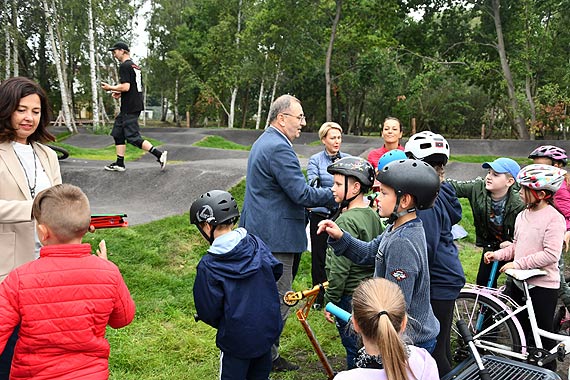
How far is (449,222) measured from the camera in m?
3.42

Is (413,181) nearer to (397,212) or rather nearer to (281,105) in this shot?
(397,212)

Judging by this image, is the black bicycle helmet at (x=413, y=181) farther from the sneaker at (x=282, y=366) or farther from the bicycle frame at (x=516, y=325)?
the sneaker at (x=282, y=366)

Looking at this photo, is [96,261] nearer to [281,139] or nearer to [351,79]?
[281,139]

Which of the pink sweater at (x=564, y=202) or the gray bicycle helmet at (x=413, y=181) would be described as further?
the pink sweater at (x=564, y=202)

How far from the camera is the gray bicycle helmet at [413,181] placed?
9.28 feet

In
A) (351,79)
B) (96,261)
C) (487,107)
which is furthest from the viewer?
(487,107)

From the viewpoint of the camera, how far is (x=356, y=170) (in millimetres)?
3555

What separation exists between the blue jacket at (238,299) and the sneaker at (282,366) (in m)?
1.28

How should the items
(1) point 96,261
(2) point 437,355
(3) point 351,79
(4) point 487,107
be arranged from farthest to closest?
(4) point 487,107, (3) point 351,79, (2) point 437,355, (1) point 96,261

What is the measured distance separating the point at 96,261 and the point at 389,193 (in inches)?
62.2

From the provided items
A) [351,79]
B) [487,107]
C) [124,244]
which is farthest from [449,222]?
[487,107]

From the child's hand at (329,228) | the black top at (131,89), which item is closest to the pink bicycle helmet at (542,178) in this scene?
the child's hand at (329,228)

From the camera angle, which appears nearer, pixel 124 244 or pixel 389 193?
pixel 389 193

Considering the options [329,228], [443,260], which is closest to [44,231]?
[329,228]
